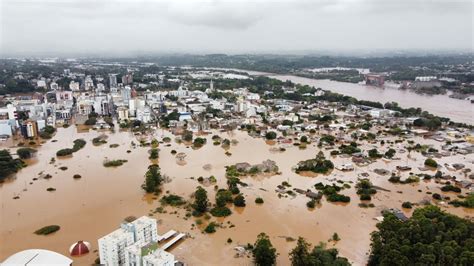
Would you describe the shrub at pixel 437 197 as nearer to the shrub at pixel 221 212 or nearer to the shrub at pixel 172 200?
the shrub at pixel 221 212

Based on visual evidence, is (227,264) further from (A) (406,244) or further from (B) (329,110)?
(B) (329,110)

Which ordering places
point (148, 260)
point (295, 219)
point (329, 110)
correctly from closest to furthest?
1. point (148, 260)
2. point (295, 219)
3. point (329, 110)

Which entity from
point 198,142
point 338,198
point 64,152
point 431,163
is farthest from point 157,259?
point 431,163

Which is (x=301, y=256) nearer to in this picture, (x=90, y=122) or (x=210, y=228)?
(x=210, y=228)

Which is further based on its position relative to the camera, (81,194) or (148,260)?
(81,194)

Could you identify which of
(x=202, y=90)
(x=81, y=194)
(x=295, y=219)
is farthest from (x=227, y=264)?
Answer: (x=202, y=90)

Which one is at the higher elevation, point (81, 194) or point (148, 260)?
point (148, 260)
